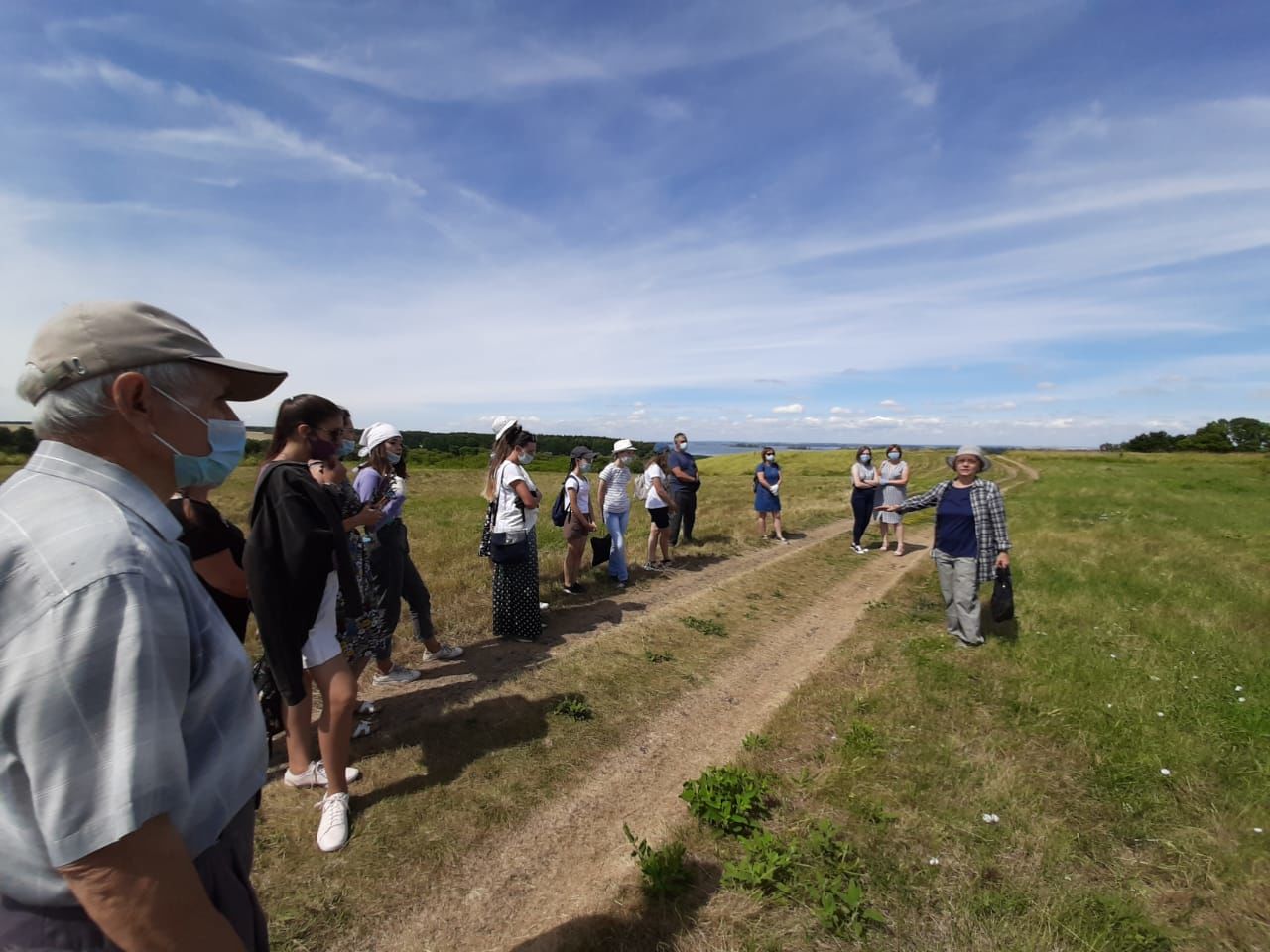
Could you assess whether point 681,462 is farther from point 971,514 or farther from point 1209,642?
point 1209,642

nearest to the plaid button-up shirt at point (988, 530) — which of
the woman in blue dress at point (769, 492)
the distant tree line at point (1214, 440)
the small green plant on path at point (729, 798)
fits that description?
the small green plant on path at point (729, 798)

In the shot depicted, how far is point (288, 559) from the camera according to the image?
354 centimetres

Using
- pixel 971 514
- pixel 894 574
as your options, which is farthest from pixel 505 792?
pixel 894 574

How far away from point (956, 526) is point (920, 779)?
3.96m

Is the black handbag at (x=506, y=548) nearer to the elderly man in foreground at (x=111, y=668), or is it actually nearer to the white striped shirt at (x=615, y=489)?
the white striped shirt at (x=615, y=489)

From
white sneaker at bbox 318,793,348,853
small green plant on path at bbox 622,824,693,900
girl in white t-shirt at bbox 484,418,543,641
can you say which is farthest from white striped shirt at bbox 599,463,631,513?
small green plant on path at bbox 622,824,693,900

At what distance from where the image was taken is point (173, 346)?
4.72ft

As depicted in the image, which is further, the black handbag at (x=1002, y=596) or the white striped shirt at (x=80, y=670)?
the black handbag at (x=1002, y=596)

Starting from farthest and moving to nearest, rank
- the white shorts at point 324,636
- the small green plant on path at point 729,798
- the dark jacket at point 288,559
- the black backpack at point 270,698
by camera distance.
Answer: the black backpack at point 270,698 → the small green plant on path at point 729,798 → the white shorts at point 324,636 → the dark jacket at point 288,559

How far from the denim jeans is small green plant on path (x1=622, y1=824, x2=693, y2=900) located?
6.16m

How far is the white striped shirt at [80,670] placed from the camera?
1.07 m

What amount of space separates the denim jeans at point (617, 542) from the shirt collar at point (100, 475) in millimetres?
8232

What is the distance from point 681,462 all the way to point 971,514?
5.99 metres

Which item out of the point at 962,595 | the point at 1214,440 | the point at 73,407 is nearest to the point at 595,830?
the point at 73,407
